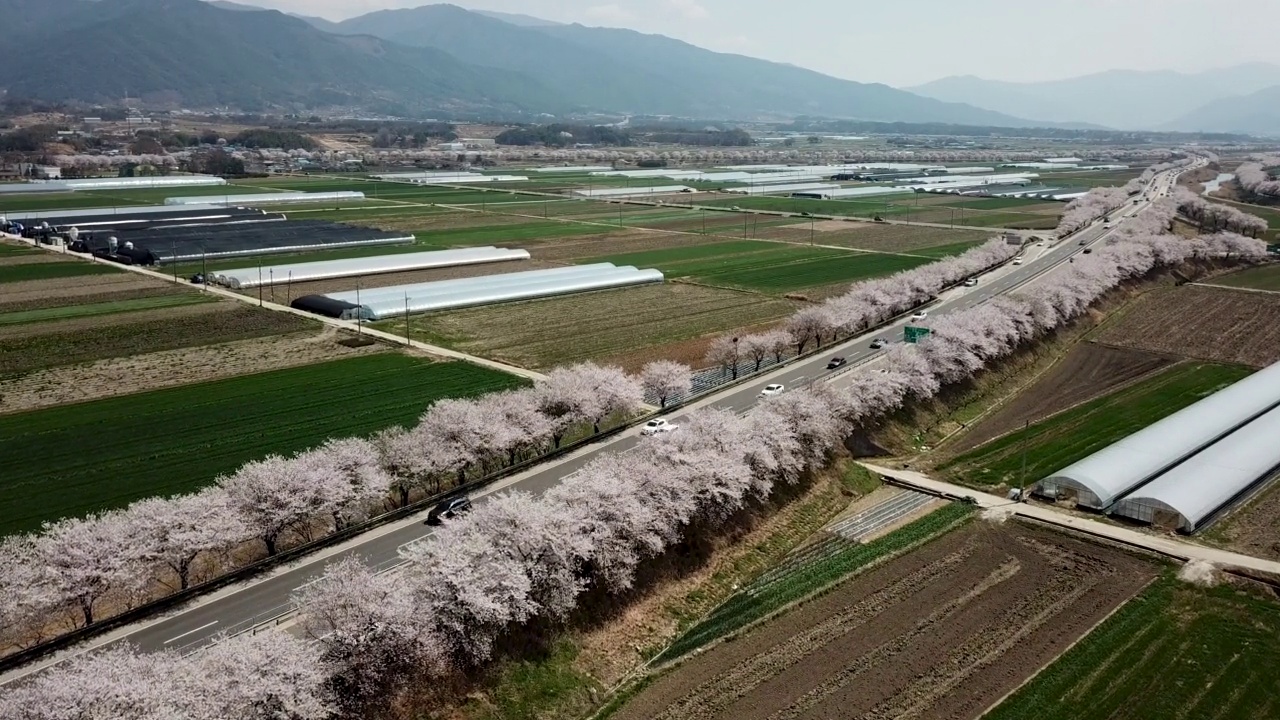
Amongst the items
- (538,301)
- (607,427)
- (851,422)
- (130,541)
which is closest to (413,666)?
(130,541)

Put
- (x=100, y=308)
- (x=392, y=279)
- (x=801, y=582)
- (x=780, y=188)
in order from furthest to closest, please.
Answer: (x=780, y=188)
(x=392, y=279)
(x=100, y=308)
(x=801, y=582)

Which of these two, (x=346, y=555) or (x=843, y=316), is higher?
(x=843, y=316)

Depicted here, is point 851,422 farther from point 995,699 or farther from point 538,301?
point 538,301

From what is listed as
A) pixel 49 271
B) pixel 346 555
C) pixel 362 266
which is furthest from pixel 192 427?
pixel 49 271

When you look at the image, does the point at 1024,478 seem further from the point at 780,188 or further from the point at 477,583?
the point at 780,188

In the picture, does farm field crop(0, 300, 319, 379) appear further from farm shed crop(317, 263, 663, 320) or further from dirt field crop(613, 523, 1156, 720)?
dirt field crop(613, 523, 1156, 720)

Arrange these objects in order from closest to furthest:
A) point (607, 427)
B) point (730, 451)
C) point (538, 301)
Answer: point (730, 451), point (607, 427), point (538, 301)

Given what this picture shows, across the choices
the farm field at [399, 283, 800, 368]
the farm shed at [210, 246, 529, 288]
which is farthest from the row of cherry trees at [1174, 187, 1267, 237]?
the farm shed at [210, 246, 529, 288]
